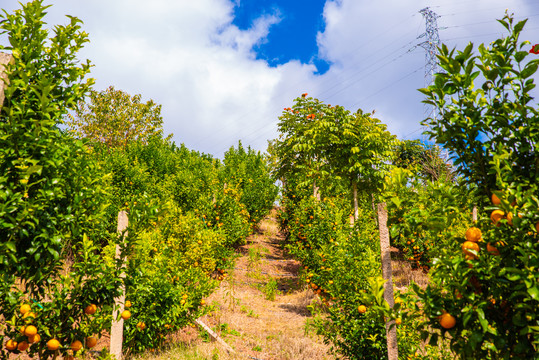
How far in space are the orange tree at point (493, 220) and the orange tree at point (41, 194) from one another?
8.86 ft

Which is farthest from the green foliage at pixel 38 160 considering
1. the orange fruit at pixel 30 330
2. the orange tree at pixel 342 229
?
the orange tree at pixel 342 229

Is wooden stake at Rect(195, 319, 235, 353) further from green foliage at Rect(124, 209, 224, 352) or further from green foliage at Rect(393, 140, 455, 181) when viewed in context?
green foliage at Rect(393, 140, 455, 181)

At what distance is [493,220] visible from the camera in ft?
5.81

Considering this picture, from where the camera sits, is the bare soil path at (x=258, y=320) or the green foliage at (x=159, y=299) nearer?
the green foliage at (x=159, y=299)

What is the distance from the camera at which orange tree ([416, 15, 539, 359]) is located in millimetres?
1611

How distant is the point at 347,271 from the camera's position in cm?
555

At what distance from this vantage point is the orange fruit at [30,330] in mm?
2760

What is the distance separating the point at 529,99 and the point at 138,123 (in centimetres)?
2951

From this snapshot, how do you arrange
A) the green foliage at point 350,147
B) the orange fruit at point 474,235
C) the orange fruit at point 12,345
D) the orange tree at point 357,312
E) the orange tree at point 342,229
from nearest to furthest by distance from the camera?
the orange fruit at point 474,235, the orange fruit at point 12,345, the orange tree at point 357,312, the orange tree at point 342,229, the green foliage at point 350,147

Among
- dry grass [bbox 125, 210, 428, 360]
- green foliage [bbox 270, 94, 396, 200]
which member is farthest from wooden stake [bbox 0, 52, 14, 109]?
green foliage [bbox 270, 94, 396, 200]

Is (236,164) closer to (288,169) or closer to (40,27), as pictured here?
(288,169)

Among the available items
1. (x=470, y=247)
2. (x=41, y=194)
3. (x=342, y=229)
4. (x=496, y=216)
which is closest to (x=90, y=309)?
(x=41, y=194)

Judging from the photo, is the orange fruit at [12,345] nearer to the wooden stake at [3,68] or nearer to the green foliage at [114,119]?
the wooden stake at [3,68]

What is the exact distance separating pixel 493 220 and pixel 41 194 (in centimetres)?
307
